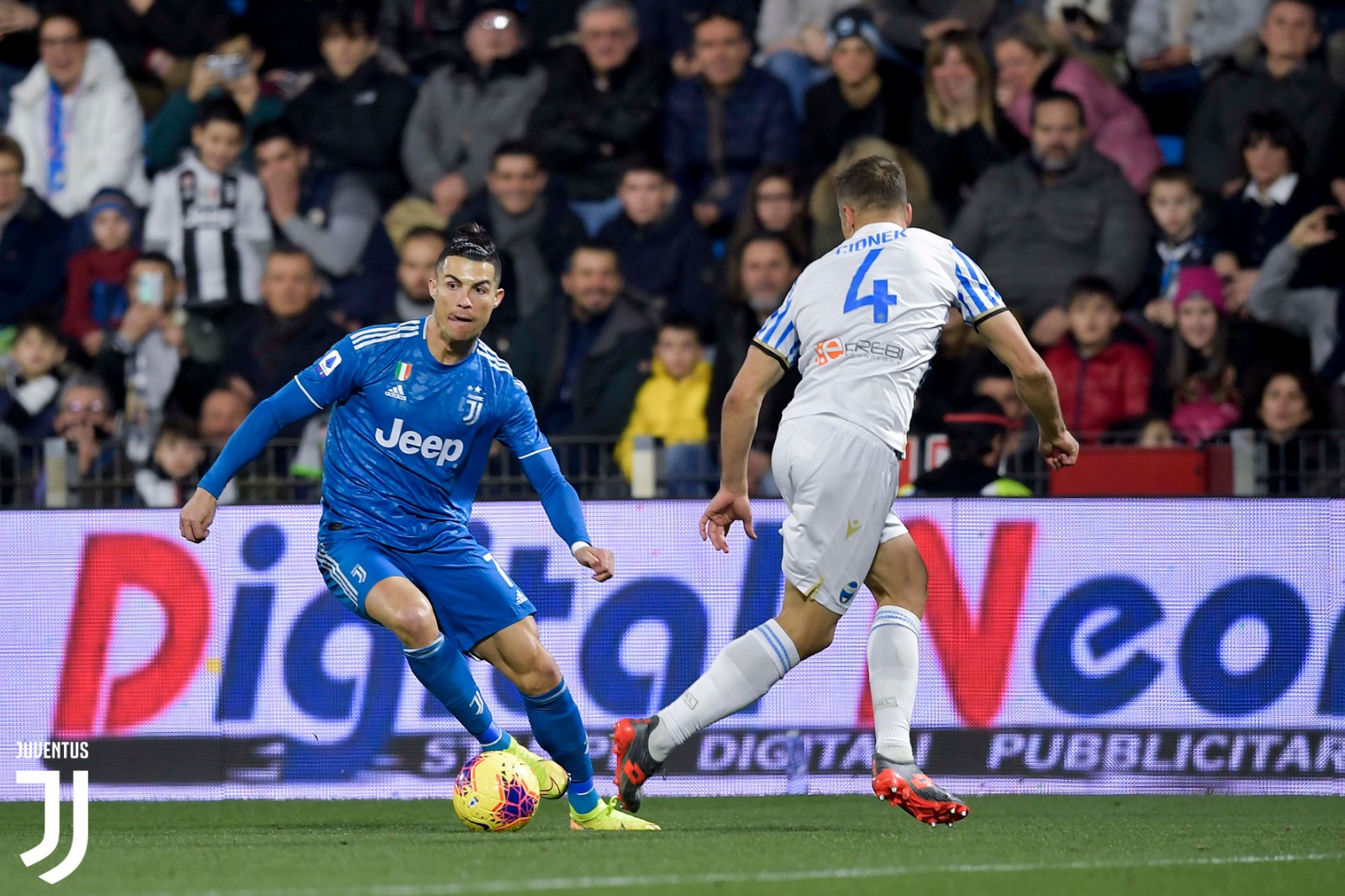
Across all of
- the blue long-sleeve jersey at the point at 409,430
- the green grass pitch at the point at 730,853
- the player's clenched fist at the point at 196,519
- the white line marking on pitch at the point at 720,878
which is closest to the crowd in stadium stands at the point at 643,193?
the green grass pitch at the point at 730,853

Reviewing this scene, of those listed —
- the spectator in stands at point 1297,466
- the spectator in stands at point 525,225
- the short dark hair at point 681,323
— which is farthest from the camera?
the spectator in stands at point 525,225

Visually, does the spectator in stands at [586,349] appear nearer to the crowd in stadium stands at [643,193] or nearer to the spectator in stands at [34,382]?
the crowd in stadium stands at [643,193]

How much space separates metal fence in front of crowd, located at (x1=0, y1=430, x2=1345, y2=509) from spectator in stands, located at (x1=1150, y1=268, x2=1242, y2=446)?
1.01 m

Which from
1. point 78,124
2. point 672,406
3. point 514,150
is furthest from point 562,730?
point 78,124

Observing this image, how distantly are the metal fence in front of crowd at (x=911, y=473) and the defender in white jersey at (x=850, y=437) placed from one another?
9.28 ft

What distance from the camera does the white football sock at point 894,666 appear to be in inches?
252

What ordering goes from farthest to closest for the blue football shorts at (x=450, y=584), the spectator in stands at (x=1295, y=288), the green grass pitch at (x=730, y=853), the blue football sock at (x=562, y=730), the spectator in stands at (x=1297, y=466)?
the spectator in stands at (x=1295, y=288) < the spectator in stands at (x=1297, y=466) < the blue football shorts at (x=450, y=584) < the blue football sock at (x=562, y=730) < the green grass pitch at (x=730, y=853)

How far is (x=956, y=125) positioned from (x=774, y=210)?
132 cm

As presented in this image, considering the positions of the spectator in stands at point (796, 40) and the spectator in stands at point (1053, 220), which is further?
the spectator in stands at point (796, 40)

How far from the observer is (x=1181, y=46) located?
1239cm

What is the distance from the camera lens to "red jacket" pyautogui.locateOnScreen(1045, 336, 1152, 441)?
1103 centimetres

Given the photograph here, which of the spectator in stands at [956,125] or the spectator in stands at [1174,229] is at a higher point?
the spectator in stands at [956,125]

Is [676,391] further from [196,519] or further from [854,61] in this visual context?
[196,519]

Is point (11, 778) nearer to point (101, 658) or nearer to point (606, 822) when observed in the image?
point (101, 658)
